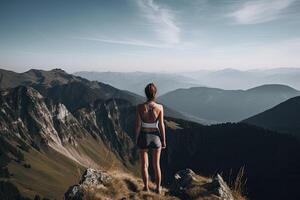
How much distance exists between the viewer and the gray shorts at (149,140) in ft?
43.8

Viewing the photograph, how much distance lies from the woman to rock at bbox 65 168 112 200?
5.93ft

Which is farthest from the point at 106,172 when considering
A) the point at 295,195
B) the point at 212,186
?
the point at 295,195

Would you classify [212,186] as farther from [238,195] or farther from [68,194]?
[68,194]

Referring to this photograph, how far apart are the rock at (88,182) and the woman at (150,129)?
5.93 feet

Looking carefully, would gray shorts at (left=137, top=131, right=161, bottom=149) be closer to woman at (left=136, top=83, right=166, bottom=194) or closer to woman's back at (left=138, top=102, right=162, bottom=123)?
woman at (left=136, top=83, right=166, bottom=194)

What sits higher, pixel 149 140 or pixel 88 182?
pixel 149 140

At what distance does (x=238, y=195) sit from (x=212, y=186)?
1.18m

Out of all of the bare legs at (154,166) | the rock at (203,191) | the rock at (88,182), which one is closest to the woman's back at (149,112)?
the bare legs at (154,166)

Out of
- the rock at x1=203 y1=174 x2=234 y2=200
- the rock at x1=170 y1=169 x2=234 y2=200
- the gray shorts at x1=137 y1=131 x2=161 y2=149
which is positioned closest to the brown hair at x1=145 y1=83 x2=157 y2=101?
the gray shorts at x1=137 y1=131 x2=161 y2=149

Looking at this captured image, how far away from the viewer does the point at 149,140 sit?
13367 mm

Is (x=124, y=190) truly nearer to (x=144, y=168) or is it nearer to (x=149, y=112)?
(x=144, y=168)

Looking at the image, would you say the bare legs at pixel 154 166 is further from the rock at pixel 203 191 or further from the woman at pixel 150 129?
the rock at pixel 203 191

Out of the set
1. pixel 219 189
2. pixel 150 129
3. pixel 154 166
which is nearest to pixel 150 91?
pixel 150 129

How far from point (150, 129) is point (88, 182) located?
11.3 feet
